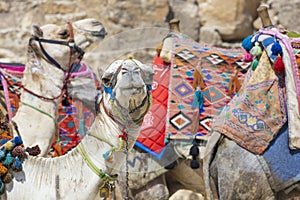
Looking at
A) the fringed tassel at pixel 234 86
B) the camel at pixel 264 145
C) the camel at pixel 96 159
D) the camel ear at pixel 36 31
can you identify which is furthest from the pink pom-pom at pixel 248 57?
the camel at pixel 96 159

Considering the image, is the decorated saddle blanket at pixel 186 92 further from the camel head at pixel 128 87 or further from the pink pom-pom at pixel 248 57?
the camel head at pixel 128 87

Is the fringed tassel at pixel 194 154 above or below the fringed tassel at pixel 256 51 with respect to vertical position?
below

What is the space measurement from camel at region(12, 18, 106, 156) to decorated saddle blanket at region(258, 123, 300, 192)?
1448 millimetres

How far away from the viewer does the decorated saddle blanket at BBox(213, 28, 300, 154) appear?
142 inches

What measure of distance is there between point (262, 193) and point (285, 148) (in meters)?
0.27

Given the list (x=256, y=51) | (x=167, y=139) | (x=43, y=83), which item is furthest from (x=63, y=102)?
(x=256, y=51)

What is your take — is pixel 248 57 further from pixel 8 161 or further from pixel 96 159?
pixel 8 161

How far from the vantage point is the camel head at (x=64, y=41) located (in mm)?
4520

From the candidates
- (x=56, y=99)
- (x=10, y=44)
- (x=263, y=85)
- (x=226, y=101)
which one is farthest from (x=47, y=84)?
(x=10, y=44)

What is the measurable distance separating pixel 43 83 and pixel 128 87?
1.88 meters

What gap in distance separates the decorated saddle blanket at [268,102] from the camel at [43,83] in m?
1.21

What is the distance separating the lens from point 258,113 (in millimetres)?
3691

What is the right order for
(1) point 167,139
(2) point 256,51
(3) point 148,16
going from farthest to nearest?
(3) point 148,16, (1) point 167,139, (2) point 256,51

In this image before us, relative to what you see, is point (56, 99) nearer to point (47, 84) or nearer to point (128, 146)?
point (47, 84)
